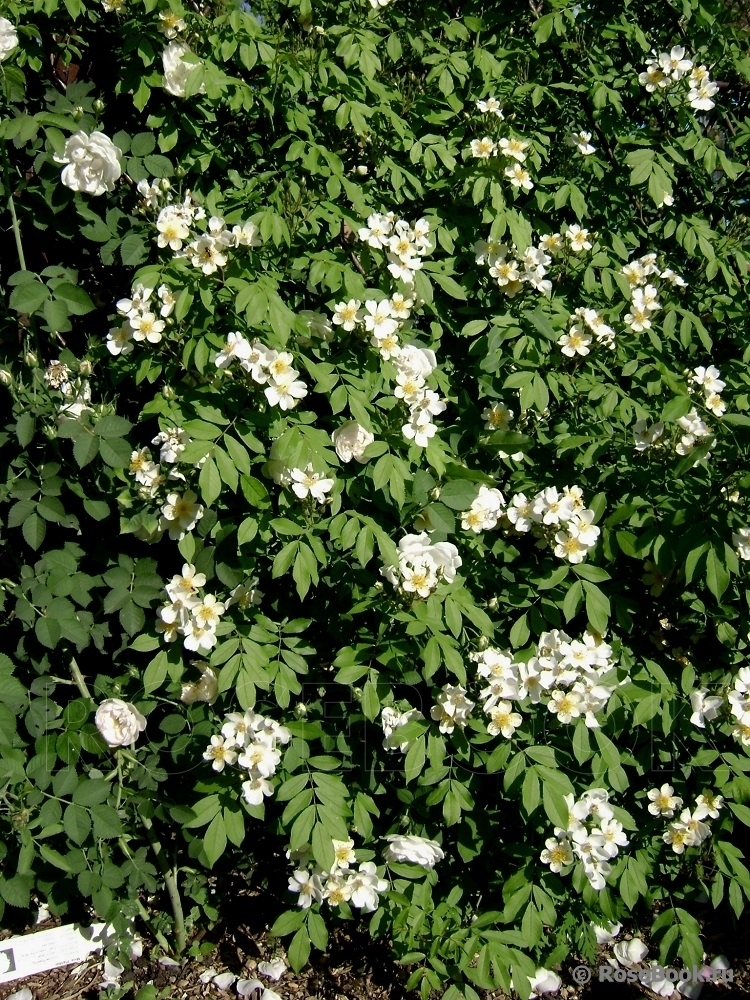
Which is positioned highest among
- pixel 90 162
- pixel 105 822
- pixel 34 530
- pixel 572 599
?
pixel 90 162

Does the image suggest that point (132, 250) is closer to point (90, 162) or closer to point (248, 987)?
point (90, 162)

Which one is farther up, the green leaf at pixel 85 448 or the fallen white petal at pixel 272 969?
the green leaf at pixel 85 448

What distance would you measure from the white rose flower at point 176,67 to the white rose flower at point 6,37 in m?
0.34

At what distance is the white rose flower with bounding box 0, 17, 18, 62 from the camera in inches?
76.0

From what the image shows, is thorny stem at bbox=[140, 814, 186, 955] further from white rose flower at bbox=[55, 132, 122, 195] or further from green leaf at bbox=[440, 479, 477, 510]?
white rose flower at bbox=[55, 132, 122, 195]

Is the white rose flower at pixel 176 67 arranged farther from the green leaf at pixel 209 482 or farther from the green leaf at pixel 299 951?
the green leaf at pixel 299 951

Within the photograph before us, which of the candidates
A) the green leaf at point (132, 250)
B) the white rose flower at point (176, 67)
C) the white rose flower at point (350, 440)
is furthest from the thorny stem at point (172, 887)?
the white rose flower at point (176, 67)

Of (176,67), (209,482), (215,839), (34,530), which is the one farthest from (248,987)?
(176,67)

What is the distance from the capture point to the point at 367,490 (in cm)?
209

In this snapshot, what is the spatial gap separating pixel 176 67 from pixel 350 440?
102cm

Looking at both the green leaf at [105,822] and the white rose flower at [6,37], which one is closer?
the white rose flower at [6,37]

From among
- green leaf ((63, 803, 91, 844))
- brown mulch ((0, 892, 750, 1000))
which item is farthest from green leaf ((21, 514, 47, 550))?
brown mulch ((0, 892, 750, 1000))

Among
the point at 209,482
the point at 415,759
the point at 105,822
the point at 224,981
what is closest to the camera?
the point at 209,482

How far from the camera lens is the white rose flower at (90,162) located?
2.01 metres
